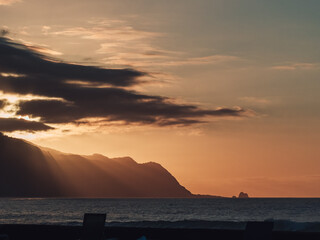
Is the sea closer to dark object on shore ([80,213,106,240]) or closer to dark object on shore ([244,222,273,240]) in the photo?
dark object on shore ([80,213,106,240])

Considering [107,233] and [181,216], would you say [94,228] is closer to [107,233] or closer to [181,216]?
[107,233]

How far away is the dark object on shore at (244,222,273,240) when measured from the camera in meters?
14.3

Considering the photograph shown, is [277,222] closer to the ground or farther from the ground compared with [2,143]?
closer to the ground

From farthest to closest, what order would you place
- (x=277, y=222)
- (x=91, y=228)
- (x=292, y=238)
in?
(x=277, y=222) → (x=292, y=238) → (x=91, y=228)

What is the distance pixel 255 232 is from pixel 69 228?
8647 millimetres

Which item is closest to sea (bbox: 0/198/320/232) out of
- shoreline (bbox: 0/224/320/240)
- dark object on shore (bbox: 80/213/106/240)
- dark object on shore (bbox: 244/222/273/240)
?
shoreline (bbox: 0/224/320/240)

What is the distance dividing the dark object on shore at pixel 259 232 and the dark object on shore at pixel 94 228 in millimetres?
4292

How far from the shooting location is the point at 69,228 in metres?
20.7

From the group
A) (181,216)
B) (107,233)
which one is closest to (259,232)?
(107,233)

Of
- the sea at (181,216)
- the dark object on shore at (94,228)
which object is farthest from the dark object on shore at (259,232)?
the sea at (181,216)

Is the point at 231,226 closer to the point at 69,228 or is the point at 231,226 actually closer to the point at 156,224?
the point at 156,224

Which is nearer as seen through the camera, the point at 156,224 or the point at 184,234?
the point at 184,234

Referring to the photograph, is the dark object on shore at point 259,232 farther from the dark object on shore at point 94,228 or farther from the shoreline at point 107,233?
the shoreline at point 107,233

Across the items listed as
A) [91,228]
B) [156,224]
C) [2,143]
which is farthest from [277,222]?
[91,228]
